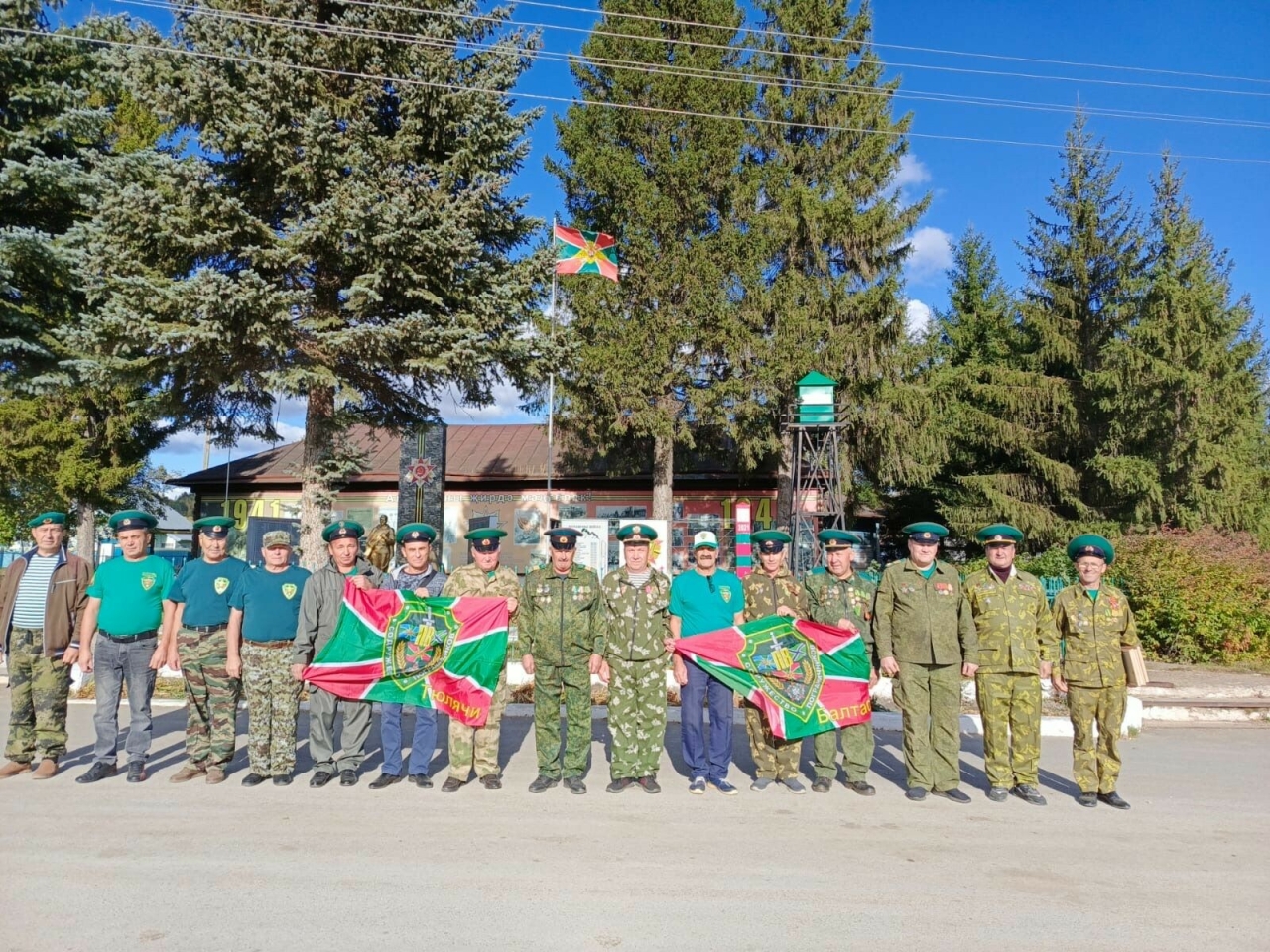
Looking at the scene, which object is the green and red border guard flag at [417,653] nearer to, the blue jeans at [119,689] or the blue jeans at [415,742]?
the blue jeans at [415,742]

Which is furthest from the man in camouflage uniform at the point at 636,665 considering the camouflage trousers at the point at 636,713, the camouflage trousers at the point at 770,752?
the camouflage trousers at the point at 770,752

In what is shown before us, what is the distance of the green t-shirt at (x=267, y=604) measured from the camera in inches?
254

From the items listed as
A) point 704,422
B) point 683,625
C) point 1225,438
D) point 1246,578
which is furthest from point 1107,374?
point 683,625

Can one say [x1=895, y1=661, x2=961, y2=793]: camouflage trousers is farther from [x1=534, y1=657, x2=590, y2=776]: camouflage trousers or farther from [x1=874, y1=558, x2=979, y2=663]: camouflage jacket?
[x1=534, y1=657, x2=590, y2=776]: camouflage trousers

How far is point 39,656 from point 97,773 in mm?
1083

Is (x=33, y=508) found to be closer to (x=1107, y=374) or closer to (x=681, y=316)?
(x=681, y=316)

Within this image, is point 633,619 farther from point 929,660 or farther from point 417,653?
point 929,660

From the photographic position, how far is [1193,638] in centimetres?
1317

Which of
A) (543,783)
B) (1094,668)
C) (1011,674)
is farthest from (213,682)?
(1094,668)

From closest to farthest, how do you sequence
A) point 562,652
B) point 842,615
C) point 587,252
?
point 562,652 < point 842,615 < point 587,252

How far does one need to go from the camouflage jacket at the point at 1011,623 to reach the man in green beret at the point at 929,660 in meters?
0.11

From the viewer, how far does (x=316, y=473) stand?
1494cm

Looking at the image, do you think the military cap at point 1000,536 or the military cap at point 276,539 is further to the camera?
the military cap at point 276,539

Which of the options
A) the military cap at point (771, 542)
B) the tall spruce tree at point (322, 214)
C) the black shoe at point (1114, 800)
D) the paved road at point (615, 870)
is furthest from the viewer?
the tall spruce tree at point (322, 214)
